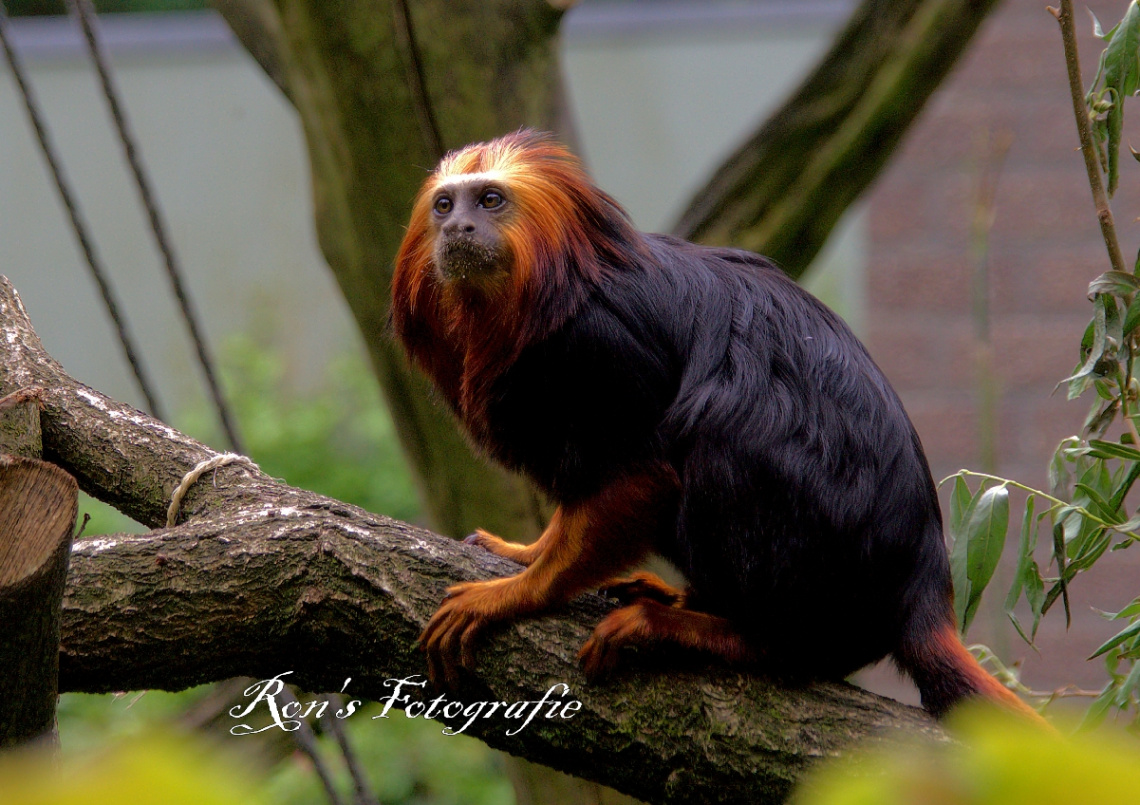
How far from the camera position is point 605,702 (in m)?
1.61

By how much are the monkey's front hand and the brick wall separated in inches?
121

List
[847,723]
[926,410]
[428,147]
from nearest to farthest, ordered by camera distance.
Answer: [847,723] < [428,147] < [926,410]

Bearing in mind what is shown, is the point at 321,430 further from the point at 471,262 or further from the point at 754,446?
the point at 754,446

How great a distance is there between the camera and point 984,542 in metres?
1.66

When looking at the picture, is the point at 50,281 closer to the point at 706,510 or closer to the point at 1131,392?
the point at 706,510

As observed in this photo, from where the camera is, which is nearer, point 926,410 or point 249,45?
point 249,45

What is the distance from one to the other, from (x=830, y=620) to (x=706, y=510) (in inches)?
9.9

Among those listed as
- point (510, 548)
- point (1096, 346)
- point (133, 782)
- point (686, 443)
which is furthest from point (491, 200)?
point (133, 782)

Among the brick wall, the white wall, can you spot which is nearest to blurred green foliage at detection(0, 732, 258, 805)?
the brick wall

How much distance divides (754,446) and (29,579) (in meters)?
1.01

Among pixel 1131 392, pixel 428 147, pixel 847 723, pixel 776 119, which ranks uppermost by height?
pixel 428 147

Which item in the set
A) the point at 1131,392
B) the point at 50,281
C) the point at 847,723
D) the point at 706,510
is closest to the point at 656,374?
the point at 706,510

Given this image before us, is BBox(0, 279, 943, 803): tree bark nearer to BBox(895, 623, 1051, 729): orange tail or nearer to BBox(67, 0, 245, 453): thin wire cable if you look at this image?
BBox(895, 623, 1051, 729): orange tail

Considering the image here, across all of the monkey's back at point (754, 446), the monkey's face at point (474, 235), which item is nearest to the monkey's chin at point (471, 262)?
the monkey's face at point (474, 235)
